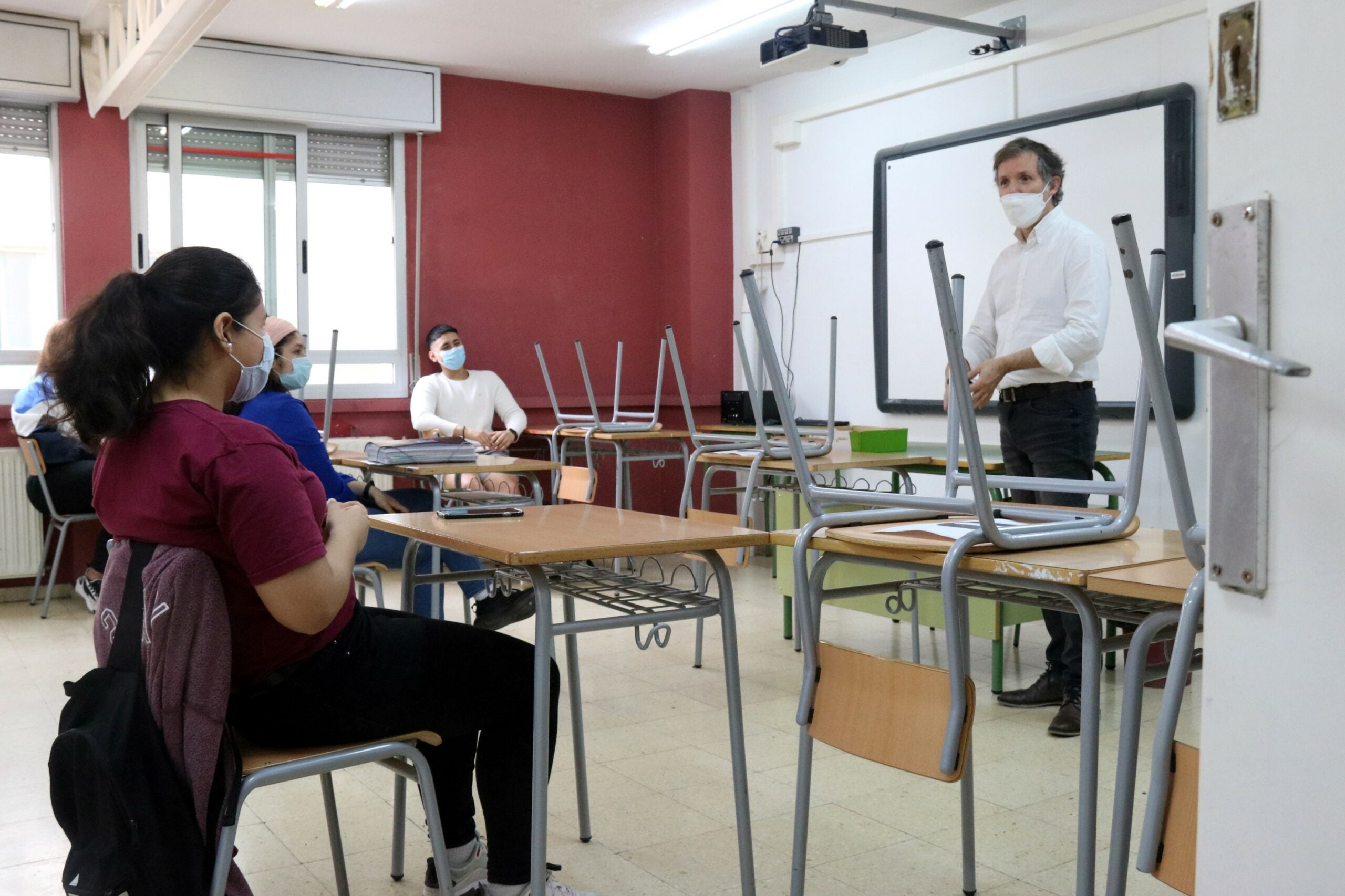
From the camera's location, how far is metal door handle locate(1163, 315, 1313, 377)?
1.95 ft

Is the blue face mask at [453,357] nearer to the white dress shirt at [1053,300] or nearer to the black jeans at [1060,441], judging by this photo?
the white dress shirt at [1053,300]

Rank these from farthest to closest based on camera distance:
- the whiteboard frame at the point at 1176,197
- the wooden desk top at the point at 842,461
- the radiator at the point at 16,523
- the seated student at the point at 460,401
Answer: the seated student at the point at 460,401
the radiator at the point at 16,523
the whiteboard frame at the point at 1176,197
the wooden desk top at the point at 842,461

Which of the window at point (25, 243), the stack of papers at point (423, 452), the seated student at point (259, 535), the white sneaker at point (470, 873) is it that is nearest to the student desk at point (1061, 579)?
the seated student at point (259, 535)

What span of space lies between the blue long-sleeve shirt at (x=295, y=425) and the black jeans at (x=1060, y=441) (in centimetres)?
176

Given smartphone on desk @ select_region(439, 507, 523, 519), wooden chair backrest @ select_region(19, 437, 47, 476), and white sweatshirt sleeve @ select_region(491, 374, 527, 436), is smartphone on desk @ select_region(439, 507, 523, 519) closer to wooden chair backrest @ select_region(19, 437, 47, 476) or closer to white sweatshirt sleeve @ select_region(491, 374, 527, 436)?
wooden chair backrest @ select_region(19, 437, 47, 476)

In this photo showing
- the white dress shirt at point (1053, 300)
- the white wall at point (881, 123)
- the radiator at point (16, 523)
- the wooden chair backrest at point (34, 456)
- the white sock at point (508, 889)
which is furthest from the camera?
the radiator at point (16, 523)

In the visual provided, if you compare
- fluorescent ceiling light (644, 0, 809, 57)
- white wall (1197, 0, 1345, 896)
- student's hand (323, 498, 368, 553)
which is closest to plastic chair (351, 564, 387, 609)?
student's hand (323, 498, 368, 553)

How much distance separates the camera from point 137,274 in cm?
148

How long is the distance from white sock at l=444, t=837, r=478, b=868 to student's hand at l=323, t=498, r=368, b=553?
0.59m

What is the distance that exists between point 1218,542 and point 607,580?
1.30 metres

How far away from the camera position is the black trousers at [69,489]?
4.91m

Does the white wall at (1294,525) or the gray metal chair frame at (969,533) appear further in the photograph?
the gray metal chair frame at (969,533)

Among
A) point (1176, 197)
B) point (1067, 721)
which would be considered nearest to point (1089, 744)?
point (1067, 721)

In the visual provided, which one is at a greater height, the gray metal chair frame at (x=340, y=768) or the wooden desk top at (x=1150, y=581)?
the wooden desk top at (x=1150, y=581)
